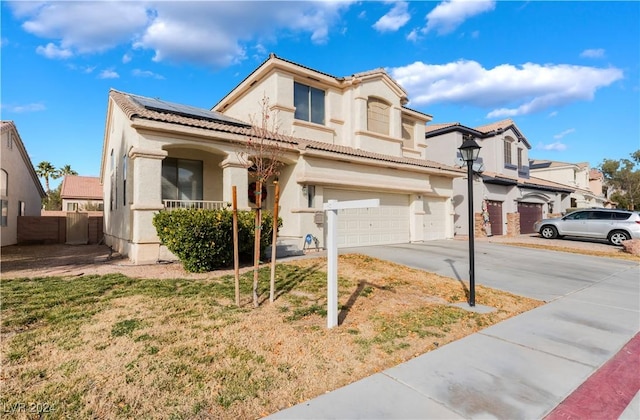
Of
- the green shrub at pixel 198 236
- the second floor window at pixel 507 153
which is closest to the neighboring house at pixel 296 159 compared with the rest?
the green shrub at pixel 198 236

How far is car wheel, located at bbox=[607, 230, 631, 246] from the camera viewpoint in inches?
614

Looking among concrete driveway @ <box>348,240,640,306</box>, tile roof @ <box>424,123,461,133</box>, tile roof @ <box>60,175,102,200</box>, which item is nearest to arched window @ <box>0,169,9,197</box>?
concrete driveway @ <box>348,240,640,306</box>

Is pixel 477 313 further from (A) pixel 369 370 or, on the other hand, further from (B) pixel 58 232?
(B) pixel 58 232

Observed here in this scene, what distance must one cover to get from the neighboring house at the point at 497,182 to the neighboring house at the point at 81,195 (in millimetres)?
31903

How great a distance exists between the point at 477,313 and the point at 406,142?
14.5 meters

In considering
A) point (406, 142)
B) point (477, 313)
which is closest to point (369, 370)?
point (477, 313)

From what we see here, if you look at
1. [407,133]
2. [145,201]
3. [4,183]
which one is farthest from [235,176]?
[4,183]

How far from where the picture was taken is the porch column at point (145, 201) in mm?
8836

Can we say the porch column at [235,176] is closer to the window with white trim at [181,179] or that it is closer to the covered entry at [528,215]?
the window with white trim at [181,179]

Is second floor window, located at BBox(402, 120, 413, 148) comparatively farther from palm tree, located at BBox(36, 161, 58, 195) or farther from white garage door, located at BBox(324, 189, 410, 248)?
palm tree, located at BBox(36, 161, 58, 195)

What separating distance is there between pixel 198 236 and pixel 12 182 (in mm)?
16023

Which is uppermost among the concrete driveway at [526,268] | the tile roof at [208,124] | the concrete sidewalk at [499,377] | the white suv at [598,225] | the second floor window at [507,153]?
the second floor window at [507,153]

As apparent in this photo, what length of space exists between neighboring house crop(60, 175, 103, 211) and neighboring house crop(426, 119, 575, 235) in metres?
31.9

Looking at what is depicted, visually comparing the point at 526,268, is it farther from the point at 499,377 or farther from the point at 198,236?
the point at 198,236
